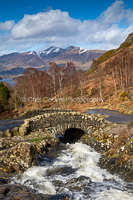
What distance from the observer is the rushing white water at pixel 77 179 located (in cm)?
794

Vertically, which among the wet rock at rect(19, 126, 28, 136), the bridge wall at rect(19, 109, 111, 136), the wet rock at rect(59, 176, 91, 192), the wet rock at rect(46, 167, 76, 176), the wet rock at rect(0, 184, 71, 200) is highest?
the bridge wall at rect(19, 109, 111, 136)

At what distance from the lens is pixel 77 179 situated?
387 inches

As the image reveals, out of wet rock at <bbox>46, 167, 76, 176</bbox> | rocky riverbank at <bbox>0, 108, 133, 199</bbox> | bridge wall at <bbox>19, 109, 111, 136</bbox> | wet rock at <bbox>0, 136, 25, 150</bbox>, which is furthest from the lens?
bridge wall at <bbox>19, 109, 111, 136</bbox>

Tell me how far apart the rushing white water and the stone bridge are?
3.96 m

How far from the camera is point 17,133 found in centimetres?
1808

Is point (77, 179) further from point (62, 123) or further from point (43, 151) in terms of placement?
point (62, 123)

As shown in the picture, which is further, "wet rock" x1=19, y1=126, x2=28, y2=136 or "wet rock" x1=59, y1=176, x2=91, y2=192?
"wet rock" x1=19, y1=126, x2=28, y2=136

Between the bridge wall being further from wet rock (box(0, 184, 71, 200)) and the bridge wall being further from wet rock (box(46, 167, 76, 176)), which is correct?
wet rock (box(0, 184, 71, 200))

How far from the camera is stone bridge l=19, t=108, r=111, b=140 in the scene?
17.1 meters

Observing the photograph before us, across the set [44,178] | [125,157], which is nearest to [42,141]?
[44,178]

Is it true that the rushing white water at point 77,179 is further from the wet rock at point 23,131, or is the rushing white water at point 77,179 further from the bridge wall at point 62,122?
the wet rock at point 23,131

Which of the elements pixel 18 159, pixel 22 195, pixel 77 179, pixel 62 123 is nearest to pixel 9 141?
pixel 18 159

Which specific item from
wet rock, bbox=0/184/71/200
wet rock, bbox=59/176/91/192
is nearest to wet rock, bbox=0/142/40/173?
wet rock, bbox=0/184/71/200

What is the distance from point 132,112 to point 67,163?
66.1ft
